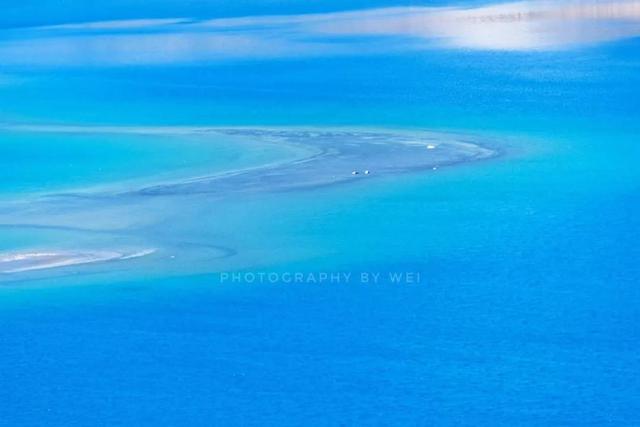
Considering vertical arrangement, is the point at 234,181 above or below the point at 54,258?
above

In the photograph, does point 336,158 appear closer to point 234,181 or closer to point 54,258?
point 234,181

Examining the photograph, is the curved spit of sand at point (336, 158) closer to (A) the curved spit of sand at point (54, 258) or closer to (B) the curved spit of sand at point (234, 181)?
(B) the curved spit of sand at point (234, 181)

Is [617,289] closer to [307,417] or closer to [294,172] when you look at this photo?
[307,417]

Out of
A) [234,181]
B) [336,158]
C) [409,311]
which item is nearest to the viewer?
[409,311]

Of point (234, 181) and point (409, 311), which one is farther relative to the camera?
point (234, 181)

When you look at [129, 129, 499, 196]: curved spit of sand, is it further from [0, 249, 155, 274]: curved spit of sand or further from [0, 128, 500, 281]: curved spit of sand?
[0, 249, 155, 274]: curved spit of sand

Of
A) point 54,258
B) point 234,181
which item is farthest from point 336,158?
point 54,258

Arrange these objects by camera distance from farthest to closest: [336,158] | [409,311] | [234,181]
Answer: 1. [336,158]
2. [234,181]
3. [409,311]

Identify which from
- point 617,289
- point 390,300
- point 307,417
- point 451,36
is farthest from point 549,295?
point 451,36

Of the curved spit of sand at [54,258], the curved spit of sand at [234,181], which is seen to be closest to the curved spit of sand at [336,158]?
the curved spit of sand at [234,181]
